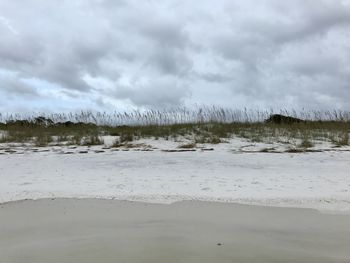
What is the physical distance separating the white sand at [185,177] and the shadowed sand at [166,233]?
1.84ft

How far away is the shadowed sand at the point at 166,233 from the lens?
404 cm

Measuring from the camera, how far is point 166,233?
15.4ft

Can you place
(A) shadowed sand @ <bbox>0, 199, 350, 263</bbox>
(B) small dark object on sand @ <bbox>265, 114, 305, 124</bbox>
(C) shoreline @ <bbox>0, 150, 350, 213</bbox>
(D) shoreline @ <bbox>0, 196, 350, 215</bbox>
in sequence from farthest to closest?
1. (B) small dark object on sand @ <bbox>265, 114, 305, 124</bbox>
2. (C) shoreline @ <bbox>0, 150, 350, 213</bbox>
3. (D) shoreline @ <bbox>0, 196, 350, 215</bbox>
4. (A) shadowed sand @ <bbox>0, 199, 350, 263</bbox>

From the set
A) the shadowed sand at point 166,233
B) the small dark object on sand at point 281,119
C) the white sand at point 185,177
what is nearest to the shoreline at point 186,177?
the white sand at point 185,177

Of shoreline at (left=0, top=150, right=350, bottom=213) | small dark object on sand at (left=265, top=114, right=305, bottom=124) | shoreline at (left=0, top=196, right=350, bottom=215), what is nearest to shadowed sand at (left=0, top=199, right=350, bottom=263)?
shoreline at (left=0, top=196, right=350, bottom=215)

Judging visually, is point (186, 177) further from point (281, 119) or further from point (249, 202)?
point (281, 119)

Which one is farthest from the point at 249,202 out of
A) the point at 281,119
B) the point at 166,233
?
the point at 281,119

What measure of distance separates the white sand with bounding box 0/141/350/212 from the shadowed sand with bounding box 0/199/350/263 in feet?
1.84

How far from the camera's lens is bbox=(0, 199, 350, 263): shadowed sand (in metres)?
4.04

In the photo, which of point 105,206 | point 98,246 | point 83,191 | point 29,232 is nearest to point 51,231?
point 29,232

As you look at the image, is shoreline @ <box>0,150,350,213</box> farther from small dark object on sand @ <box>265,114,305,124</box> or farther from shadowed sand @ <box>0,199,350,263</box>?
small dark object on sand @ <box>265,114,305,124</box>

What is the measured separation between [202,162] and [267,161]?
54.6 inches

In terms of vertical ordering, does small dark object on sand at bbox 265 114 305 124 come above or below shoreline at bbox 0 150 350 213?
above

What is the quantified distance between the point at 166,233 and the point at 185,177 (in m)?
3.12
